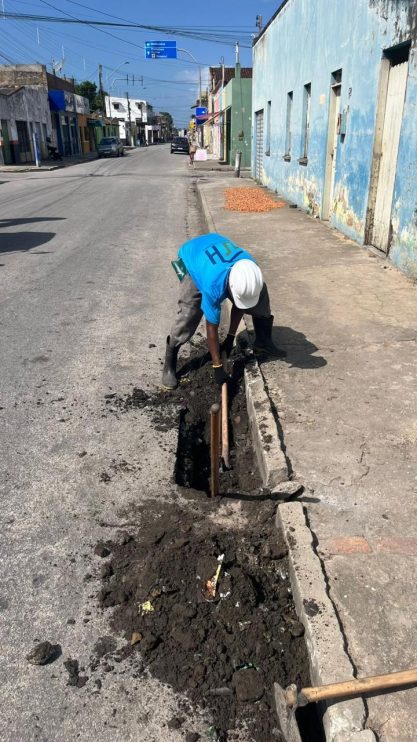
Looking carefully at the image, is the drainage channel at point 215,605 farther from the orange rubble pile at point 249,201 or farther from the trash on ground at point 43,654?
the orange rubble pile at point 249,201

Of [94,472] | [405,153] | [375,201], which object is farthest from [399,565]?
[375,201]

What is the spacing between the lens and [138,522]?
3260 mm

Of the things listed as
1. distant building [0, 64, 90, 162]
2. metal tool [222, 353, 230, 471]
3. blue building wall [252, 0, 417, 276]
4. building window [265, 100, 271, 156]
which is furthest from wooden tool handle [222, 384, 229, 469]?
distant building [0, 64, 90, 162]

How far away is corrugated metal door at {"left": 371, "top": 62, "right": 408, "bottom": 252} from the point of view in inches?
317

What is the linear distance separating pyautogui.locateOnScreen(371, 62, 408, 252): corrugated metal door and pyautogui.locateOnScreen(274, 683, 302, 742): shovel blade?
725 centimetres

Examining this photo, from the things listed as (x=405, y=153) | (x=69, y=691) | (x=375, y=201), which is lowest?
(x=69, y=691)

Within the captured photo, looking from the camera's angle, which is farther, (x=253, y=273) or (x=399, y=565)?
(x=253, y=273)

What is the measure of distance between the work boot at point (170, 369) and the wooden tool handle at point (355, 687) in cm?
308

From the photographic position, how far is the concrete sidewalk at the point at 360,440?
2.42 metres

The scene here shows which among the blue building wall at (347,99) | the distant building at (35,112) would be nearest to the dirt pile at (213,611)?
the blue building wall at (347,99)

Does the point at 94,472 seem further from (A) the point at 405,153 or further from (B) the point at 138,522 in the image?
(A) the point at 405,153

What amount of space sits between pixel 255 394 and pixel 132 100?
111006 mm

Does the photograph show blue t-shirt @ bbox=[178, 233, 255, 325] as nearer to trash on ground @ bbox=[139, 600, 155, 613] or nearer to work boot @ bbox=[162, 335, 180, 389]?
work boot @ bbox=[162, 335, 180, 389]

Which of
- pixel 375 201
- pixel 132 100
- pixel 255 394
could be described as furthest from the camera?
pixel 132 100
